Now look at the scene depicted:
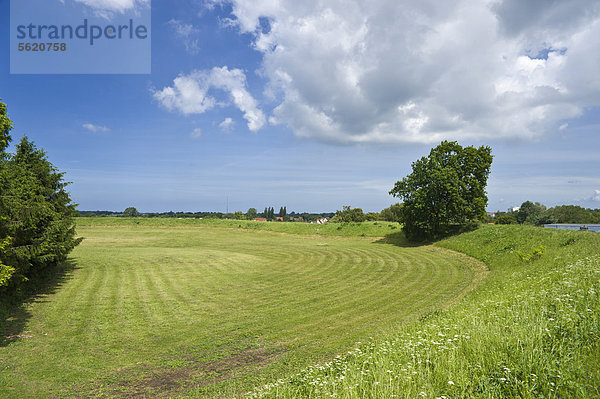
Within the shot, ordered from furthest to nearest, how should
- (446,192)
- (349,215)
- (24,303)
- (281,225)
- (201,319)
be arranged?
1. (349,215)
2. (281,225)
3. (446,192)
4. (24,303)
5. (201,319)

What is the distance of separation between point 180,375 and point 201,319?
4399mm

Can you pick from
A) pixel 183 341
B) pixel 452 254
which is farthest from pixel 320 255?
pixel 183 341

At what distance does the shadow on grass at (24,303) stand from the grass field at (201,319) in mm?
133

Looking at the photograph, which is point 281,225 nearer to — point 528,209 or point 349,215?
point 349,215

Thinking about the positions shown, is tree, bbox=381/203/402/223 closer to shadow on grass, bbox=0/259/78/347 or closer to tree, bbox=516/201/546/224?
tree, bbox=516/201/546/224

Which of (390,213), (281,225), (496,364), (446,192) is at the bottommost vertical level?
(281,225)

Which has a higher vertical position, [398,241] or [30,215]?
[30,215]

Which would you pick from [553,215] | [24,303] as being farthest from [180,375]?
[553,215]

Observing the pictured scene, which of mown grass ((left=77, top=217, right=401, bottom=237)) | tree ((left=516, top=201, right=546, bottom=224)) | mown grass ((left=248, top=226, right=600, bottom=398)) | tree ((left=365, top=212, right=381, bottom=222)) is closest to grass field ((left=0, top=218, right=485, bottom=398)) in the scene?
mown grass ((left=248, top=226, right=600, bottom=398))

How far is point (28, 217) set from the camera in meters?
12.4

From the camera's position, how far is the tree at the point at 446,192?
34.2 meters

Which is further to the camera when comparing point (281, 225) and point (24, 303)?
point (281, 225)

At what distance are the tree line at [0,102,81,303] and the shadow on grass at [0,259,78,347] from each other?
1.13 feet

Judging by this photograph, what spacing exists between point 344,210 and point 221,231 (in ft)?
124
